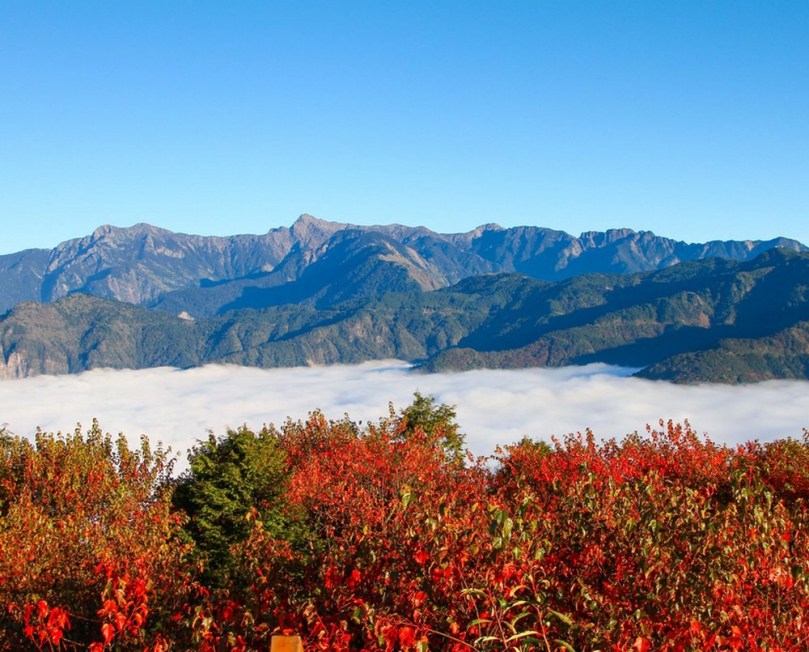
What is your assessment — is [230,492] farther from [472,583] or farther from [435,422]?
[435,422]

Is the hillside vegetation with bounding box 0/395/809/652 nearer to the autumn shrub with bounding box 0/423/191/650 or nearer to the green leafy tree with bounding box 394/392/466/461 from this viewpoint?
the autumn shrub with bounding box 0/423/191/650

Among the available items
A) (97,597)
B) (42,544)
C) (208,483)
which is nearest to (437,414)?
(208,483)

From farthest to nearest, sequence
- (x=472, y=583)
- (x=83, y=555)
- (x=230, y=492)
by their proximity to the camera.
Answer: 1. (x=230, y=492)
2. (x=83, y=555)
3. (x=472, y=583)

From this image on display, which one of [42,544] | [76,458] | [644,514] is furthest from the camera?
[76,458]

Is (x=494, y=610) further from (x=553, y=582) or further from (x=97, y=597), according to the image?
(x=97, y=597)

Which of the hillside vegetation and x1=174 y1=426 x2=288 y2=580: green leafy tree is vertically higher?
the hillside vegetation

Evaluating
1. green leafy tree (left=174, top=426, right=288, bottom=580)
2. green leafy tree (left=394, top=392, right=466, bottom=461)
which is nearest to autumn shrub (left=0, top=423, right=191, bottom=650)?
green leafy tree (left=174, top=426, right=288, bottom=580)

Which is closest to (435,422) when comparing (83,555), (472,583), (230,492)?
(230,492)

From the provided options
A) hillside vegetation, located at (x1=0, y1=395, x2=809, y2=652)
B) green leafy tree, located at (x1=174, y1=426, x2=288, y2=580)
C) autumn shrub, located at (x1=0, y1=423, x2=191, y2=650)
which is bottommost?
green leafy tree, located at (x1=174, y1=426, x2=288, y2=580)

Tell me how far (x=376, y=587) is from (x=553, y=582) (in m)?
3.71

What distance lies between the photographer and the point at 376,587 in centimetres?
1709

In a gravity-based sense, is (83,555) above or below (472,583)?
below

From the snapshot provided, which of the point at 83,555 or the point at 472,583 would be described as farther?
the point at 83,555

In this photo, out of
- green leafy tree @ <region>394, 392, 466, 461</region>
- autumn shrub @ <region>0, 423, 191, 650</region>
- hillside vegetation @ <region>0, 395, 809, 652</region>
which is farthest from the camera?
green leafy tree @ <region>394, 392, 466, 461</region>
